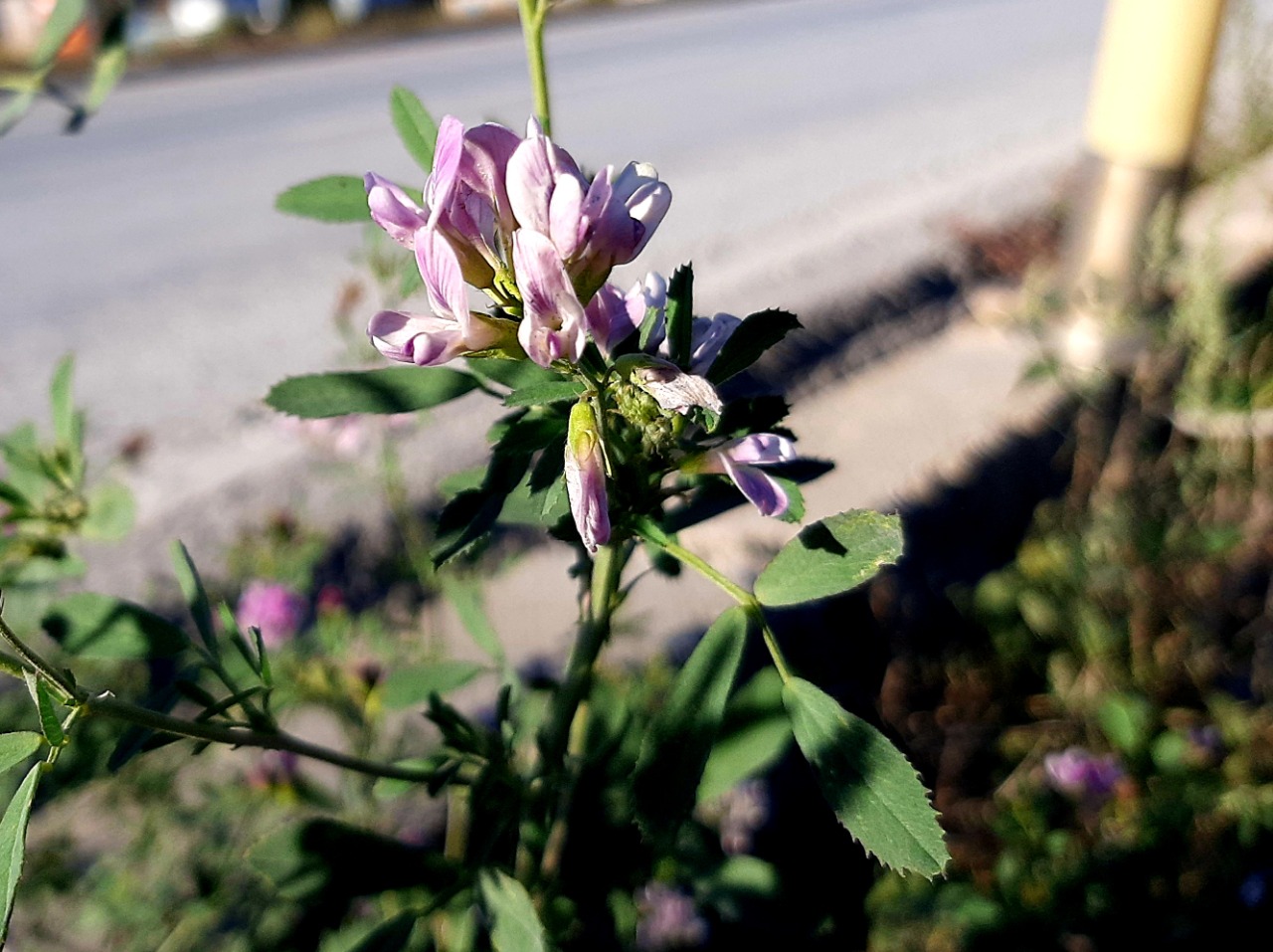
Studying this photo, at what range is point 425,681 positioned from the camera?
3.00 feet

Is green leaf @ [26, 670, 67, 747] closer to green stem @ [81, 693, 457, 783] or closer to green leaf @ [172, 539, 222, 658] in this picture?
green stem @ [81, 693, 457, 783]

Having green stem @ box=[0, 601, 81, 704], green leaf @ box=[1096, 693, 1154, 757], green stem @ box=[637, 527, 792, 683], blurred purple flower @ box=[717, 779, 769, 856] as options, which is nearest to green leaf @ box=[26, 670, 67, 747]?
green stem @ box=[0, 601, 81, 704]

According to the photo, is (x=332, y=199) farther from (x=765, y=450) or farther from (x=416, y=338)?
(x=765, y=450)

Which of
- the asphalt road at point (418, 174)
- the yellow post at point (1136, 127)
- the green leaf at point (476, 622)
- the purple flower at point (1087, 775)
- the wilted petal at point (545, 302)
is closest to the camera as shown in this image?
the wilted petal at point (545, 302)

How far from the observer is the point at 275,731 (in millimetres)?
638

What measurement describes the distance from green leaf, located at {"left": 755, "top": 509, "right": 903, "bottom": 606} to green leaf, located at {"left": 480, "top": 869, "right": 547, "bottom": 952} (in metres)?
0.26

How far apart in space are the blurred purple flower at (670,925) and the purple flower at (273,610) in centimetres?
55

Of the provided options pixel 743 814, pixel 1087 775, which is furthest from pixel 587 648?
pixel 1087 775

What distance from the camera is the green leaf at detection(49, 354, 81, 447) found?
88 cm

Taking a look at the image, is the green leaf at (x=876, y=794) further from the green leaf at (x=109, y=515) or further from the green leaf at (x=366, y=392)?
the green leaf at (x=109, y=515)

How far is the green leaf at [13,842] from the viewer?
18.8 inches

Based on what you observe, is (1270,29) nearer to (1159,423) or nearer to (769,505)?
(1159,423)

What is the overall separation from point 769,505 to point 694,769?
0.16 meters

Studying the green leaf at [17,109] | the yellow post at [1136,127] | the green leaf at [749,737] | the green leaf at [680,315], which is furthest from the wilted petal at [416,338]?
the yellow post at [1136,127]
